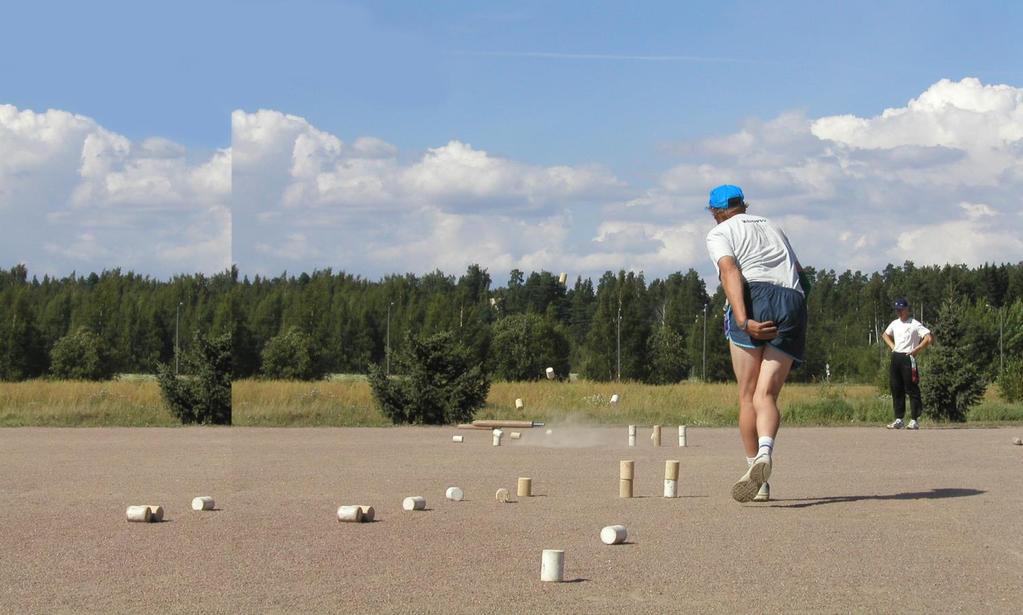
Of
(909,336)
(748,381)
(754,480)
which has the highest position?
(909,336)

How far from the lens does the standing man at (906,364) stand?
18.7 meters

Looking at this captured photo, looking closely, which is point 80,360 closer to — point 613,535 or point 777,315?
point 777,315


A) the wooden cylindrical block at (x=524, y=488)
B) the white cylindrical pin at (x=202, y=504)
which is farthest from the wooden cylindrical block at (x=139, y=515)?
the wooden cylindrical block at (x=524, y=488)

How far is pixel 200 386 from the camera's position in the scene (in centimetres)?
2225

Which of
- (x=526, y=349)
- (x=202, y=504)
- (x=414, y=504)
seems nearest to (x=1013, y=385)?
(x=414, y=504)

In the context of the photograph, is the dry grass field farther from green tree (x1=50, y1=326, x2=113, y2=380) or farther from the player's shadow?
green tree (x1=50, y1=326, x2=113, y2=380)

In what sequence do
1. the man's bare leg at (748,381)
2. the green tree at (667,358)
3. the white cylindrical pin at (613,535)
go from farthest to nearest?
the green tree at (667,358), the man's bare leg at (748,381), the white cylindrical pin at (613,535)

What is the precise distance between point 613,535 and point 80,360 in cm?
8817

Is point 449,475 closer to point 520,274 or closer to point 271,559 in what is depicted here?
point 271,559

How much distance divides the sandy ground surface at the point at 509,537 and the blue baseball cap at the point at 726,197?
7.09ft

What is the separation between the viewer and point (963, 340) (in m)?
23.3

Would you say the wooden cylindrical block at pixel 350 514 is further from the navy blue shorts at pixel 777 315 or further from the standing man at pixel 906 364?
the standing man at pixel 906 364

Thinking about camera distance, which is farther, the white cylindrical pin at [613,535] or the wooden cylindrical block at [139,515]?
the wooden cylindrical block at [139,515]

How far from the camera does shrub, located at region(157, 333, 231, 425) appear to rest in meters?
22.2
